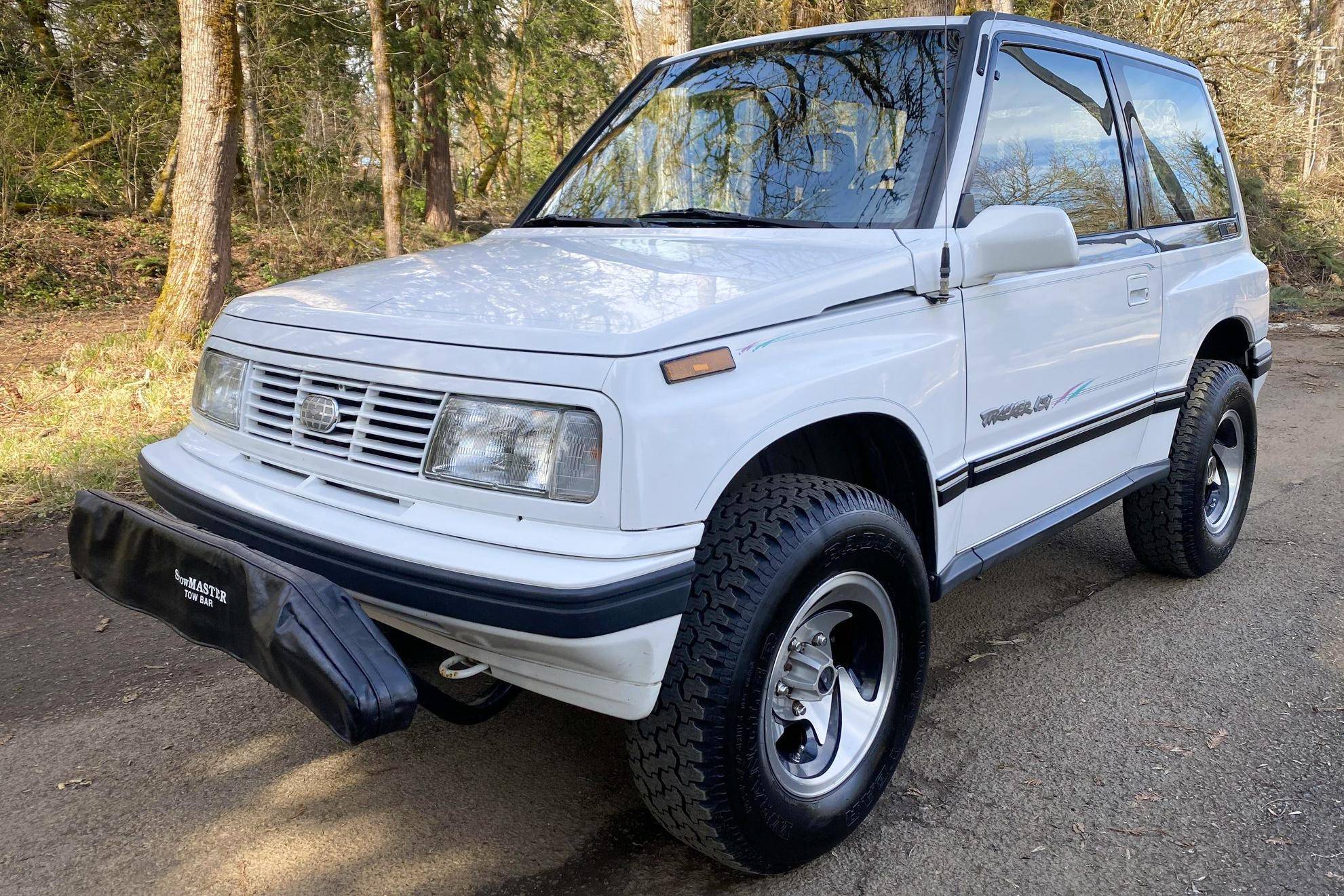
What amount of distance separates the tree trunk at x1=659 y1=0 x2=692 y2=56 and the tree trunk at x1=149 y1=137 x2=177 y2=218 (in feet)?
26.2

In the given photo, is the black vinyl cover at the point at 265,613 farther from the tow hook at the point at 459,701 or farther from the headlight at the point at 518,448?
the headlight at the point at 518,448

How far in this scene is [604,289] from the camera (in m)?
2.41

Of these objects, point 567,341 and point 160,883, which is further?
point 160,883

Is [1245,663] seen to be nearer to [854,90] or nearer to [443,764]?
[854,90]

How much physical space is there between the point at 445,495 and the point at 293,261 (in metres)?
→ 12.2

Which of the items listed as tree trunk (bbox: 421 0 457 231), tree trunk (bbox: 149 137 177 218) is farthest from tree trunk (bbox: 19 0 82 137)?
tree trunk (bbox: 421 0 457 231)

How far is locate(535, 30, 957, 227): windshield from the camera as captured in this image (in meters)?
3.01

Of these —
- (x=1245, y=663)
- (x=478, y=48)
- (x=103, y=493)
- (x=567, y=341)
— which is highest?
(x=478, y=48)

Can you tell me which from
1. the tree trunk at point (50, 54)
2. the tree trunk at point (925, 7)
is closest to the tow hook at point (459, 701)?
the tree trunk at point (925, 7)

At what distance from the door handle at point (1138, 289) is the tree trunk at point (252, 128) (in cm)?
1297

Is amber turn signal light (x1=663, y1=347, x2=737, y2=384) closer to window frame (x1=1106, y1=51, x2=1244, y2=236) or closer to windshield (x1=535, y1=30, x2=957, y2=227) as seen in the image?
windshield (x1=535, y1=30, x2=957, y2=227)

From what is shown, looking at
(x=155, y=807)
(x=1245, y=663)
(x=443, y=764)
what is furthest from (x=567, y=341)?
(x=1245, y=663)

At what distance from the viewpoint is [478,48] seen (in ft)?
48.2

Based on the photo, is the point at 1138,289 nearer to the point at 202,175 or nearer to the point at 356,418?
the point at 356,418
